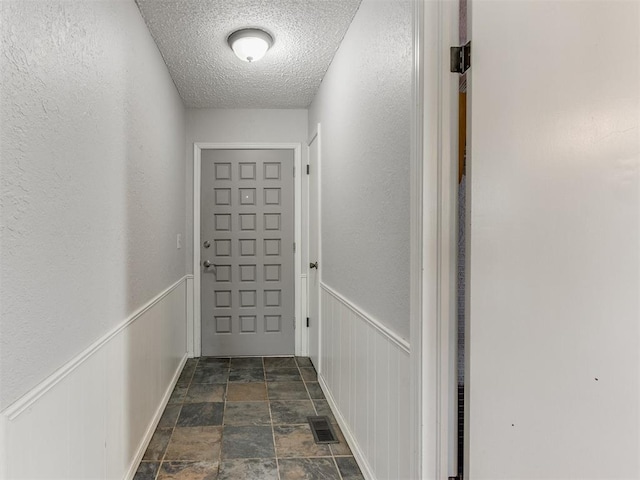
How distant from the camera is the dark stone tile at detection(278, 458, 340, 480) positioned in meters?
1.85

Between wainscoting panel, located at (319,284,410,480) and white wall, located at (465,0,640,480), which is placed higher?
white wall, located at (465,0,640,480)

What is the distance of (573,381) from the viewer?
1.04 m

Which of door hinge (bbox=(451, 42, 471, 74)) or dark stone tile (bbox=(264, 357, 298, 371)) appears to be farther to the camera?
dark stone tile (bbox=(264, 357, 298, 371))

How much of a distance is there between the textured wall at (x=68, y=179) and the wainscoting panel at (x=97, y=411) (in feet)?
0.21

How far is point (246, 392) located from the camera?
283 cm

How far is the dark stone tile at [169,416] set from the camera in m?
2.34

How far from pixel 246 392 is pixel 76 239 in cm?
191

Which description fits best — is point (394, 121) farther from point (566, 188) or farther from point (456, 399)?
point (456, 399)

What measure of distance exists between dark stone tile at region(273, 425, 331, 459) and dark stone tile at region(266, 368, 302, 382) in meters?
0.78

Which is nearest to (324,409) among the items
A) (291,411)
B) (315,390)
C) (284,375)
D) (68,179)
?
(291,411)

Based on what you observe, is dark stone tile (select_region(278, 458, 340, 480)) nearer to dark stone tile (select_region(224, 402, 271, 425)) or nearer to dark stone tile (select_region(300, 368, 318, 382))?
dark stone tile (select_region(224, 402, 271, 425))

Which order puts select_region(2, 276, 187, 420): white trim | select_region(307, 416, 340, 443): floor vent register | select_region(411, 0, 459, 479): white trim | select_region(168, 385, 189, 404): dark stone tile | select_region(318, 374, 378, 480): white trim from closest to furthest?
select_region(2, 276, 187, 420): white trim → select_region(411, 0, 459, 479): white trim → select_region(318, 374, 378, 480): white trim → select_region(307, 416, 340, 443): floor vent register → select_region(168, 385, 189, 404): dark stone tile

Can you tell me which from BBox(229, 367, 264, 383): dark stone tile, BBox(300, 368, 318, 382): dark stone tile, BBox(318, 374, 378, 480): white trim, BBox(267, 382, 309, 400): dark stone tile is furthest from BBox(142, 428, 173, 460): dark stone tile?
BBox(300, 368, 318, 382): dark stone tile

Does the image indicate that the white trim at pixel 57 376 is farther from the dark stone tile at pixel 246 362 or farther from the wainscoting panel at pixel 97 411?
the dark stone tile at pixel 246 362
